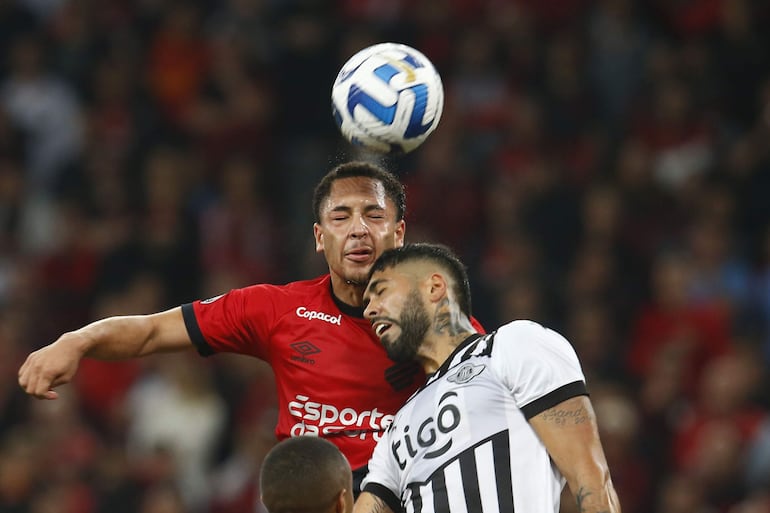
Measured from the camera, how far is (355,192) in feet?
17.1

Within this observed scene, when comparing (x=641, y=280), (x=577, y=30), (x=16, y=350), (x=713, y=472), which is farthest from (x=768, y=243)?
(x=16, y=350)

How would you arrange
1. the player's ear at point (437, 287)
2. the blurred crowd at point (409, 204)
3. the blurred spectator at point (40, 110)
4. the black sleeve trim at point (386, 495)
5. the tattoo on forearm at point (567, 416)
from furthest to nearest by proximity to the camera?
the blurred spectator at point (40, 110)
the blurred crowd at point (409, 204)
the player's ear at point (437, 287)
the black sleeve trim at point (386, 495)
the tattoo on forearm at point (567, 416)

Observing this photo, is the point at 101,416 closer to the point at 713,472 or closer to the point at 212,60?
the point at 212,60

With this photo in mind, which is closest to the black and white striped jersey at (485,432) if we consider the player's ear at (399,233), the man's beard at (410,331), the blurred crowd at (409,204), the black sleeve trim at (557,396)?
the black sleeve trim at (557,396)

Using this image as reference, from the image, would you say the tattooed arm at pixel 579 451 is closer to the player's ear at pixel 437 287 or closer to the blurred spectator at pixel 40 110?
the player's ear at pixel 437 287

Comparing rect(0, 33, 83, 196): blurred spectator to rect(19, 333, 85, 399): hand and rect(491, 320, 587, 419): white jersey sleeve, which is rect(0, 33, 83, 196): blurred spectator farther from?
rect(491, 320, 587, 419): white jersey sleeve

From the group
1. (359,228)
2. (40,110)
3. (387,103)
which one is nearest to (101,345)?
(359,228)

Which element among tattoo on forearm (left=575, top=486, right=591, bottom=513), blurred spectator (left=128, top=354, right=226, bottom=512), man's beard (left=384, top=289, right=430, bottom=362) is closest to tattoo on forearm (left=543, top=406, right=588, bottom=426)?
tattoo on forearm (left=575, top=486, right=591, bottom=513)

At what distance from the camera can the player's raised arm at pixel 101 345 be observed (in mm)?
4770

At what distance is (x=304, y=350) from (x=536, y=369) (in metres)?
1.13

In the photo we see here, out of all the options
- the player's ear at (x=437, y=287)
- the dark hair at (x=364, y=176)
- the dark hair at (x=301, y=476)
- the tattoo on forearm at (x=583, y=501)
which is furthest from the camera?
the dark hair at (x=364, y=176)

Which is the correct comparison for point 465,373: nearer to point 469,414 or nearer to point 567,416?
point 469,414

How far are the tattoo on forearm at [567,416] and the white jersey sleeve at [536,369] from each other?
3cm

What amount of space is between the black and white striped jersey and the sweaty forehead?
Answer: 0.77 metres
